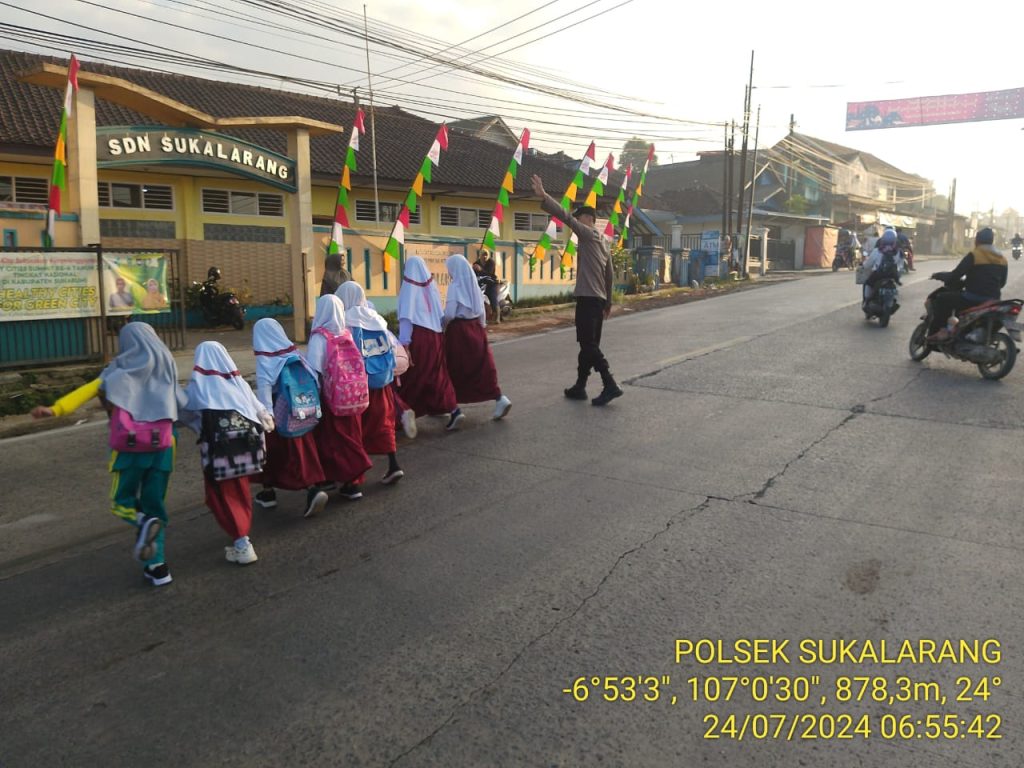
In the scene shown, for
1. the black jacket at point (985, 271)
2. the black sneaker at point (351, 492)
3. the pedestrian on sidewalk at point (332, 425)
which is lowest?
the black sneaker at point (351, 492)

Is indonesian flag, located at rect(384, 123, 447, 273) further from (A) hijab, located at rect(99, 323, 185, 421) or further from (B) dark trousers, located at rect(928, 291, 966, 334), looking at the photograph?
(A) hijab, located at rect(99, 323, 185, 421)

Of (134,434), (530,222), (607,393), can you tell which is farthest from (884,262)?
(530,222)

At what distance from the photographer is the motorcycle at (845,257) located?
3547cm

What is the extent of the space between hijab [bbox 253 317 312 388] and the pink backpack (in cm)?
35

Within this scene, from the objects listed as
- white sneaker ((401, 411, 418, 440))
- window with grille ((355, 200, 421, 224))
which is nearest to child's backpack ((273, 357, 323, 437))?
white sneaker ((401, 411, 418, 440))

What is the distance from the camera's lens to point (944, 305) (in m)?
9.87

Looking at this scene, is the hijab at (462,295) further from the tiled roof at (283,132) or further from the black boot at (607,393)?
the tiled roof at (283,132)

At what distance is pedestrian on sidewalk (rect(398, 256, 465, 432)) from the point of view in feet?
23.9

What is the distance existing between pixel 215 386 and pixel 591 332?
473 centimetres

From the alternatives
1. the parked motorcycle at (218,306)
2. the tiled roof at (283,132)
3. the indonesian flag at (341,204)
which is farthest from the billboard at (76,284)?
the tiled roof at (283,132)

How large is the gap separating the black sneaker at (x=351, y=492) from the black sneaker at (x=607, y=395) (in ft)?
11.0

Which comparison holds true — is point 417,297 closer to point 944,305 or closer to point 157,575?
point 157,575

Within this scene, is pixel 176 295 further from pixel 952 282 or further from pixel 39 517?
pixel 952 282

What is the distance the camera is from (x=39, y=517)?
18.5ft
